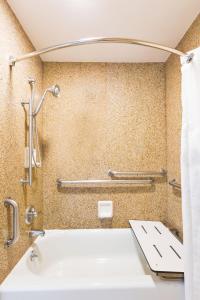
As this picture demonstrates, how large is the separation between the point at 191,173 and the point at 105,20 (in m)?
1.25

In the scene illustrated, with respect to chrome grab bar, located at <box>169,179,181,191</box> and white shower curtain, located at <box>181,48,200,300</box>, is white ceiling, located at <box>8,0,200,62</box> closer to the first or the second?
white shower curtain, located at <box>181,48,200,300</box>

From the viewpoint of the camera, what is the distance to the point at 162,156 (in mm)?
2516

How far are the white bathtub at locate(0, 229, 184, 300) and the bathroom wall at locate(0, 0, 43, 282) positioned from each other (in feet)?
0.50

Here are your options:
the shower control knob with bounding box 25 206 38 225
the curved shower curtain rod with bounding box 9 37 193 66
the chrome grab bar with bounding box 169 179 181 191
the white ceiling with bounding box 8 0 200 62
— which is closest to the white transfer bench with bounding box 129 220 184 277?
the chrome grab bar with bounding box 169 179 181 191

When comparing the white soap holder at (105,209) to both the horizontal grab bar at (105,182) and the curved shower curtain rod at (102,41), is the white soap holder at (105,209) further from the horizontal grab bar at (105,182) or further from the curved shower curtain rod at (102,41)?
the curved shower curtain rod at (102,41)

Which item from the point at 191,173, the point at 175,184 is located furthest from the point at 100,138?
the point at 191,173

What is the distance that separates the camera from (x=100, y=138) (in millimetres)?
2498

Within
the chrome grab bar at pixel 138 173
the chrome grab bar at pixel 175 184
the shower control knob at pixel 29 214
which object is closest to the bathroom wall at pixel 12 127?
the shower control knob at pixel 29 214

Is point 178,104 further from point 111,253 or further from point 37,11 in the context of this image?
point 111,253

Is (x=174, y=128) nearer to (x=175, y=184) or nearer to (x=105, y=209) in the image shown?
(x=175, y=184)

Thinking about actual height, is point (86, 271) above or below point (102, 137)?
below

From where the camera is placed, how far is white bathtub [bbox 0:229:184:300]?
4.47 ft

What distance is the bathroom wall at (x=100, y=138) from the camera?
248 centimetres

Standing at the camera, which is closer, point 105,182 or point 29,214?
point 29,214
